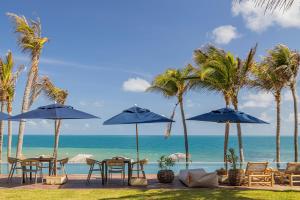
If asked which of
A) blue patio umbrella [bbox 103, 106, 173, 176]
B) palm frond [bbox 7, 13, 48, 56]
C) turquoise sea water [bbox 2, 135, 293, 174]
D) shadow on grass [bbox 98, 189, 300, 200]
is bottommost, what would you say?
turquoise sea water [bbox 2, 135, 293, 174]

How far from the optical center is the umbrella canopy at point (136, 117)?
37.7 ft

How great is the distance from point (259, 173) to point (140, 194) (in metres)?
3.88

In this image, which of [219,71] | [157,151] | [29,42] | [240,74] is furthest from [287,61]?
[157,151]

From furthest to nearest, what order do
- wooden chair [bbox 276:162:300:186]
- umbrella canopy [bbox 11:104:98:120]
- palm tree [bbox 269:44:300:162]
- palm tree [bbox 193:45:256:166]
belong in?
palm tree [bbox 269:44:300:162], palm tree [bbox 193:45:256:166], wooden chair [bbox 276:162:300:186], umbrella canopy [bbox 11:104:98:120]

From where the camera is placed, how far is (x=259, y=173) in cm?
1194

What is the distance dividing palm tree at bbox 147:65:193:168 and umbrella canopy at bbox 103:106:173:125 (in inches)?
275

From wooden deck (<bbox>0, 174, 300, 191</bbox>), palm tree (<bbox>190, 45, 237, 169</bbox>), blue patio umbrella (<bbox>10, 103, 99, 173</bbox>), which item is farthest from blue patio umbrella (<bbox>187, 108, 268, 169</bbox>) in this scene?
palm tree (<bbox>190, 45, 237, 169</bbox>)

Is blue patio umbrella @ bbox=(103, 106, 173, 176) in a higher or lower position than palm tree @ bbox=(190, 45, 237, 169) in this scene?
lower

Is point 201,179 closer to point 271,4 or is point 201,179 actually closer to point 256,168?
point 256,168

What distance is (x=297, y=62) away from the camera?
17.5 metres

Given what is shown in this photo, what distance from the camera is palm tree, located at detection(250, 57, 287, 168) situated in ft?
57.9

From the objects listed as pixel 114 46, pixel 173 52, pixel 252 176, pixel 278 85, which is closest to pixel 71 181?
pixel 252 176

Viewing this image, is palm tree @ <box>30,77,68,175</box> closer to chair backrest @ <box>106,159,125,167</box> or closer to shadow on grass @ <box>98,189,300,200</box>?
chair backrest @ <box>106,159,125,167</box>

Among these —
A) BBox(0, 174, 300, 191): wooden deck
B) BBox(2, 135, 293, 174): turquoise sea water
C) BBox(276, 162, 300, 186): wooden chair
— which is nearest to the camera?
BBox(0, 174, 300, 191): wooden deck
